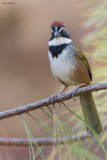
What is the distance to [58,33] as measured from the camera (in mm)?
2387

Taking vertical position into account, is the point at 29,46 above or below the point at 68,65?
above

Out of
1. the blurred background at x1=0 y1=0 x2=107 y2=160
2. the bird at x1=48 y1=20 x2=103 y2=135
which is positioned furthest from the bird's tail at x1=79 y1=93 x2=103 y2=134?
the blurred background at x1=0 y1=0 x2=107 y2=160

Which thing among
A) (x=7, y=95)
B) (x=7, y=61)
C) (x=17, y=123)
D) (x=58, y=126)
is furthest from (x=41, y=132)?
(x=58, y=126)

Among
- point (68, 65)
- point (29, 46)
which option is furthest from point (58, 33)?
point (29, 46)


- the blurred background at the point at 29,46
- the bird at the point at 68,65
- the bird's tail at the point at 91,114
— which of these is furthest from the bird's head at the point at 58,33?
the blurred background at the point at 29,46

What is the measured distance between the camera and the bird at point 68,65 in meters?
2.31

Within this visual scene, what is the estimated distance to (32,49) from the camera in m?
4.76

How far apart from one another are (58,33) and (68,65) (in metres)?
0.26

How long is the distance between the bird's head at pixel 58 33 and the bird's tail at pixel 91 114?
457mm

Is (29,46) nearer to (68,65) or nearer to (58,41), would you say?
(58,41)

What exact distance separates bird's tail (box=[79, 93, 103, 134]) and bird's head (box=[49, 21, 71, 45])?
46 centimetres

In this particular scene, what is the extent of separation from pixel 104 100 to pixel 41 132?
2653 mm

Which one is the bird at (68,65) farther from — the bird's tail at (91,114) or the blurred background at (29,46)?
the blurred background at (29,46)

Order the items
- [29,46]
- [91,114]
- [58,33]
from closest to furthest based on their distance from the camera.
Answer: [91,114] → [58,33] → [29,46]
